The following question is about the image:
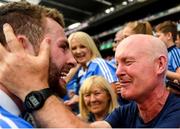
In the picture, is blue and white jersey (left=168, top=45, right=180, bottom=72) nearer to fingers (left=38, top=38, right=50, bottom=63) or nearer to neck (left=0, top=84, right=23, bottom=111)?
fingers (left=38, top=38, right=50, bottom=63)

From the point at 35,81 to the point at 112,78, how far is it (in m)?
2.05

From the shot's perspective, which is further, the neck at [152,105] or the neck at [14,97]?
the neck at [152,105]

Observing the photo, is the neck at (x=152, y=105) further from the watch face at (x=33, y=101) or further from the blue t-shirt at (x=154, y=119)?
the watch face at (x=33, y=101)

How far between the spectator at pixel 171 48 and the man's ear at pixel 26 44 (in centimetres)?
178

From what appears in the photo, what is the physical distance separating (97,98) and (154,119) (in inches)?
56.5

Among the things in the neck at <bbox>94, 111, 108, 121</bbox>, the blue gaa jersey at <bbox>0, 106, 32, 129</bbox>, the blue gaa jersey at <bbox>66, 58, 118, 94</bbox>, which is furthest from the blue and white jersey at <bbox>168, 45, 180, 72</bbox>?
the blue gaa jersey at <bbox>0, 106, 32, 129</bbox>

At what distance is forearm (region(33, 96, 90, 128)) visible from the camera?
1.19m

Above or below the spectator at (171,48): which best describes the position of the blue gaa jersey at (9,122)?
above

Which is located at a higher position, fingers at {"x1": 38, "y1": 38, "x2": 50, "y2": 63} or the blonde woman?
fingers at {"x1": 38, "y1": 38, "x2": 50, "y2": 63}

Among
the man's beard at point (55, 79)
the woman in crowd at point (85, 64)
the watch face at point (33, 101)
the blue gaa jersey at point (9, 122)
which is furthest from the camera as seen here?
the woman in crowd at point (85, 64)

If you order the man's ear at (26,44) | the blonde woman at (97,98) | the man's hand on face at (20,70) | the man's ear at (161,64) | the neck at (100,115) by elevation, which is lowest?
the neck at (100,115)

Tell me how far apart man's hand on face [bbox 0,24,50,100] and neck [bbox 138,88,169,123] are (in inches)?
28.2

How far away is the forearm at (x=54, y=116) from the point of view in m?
1.19

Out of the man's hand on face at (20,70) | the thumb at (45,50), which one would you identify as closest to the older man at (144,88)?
the thumb at (45,50)
